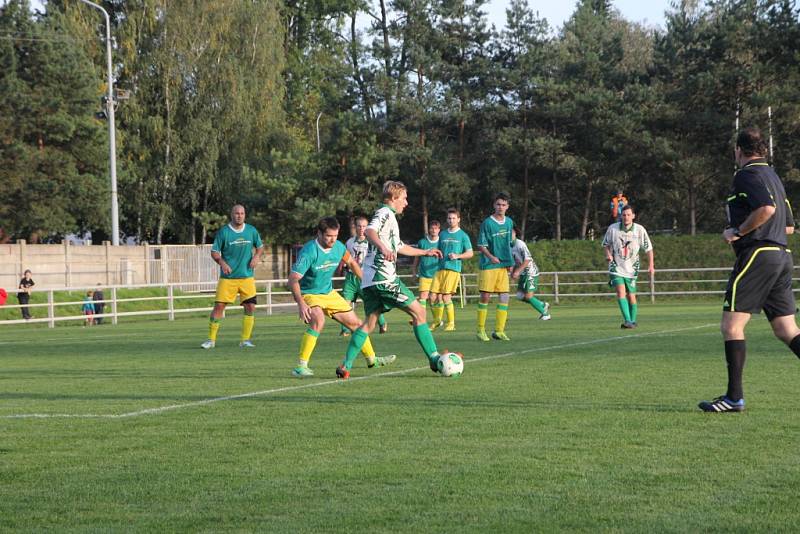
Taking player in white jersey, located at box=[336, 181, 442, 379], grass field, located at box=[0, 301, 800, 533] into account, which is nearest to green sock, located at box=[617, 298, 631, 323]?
grass field, located at box=[0, 301, 800, 533]

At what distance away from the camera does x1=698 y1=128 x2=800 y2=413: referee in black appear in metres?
8.09

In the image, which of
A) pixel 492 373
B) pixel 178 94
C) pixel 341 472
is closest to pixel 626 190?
pixel 178 94

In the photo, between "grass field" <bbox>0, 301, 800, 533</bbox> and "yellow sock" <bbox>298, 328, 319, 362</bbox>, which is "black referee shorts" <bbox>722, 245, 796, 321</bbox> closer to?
"grass field" <bbox>0, 301, 800, 533</bbox>

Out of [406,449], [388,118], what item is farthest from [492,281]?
[388,118]

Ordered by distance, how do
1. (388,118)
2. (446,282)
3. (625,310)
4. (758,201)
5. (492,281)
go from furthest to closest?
(388,118)
(446,282)
(625,310)
(492,281)
(758,201)

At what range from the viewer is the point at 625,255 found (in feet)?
65.6

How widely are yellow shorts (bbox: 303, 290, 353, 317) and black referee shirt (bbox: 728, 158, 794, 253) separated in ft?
16.9

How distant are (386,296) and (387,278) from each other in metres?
0.19

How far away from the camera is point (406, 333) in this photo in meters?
20.1

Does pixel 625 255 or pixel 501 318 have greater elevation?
pixel 625 255

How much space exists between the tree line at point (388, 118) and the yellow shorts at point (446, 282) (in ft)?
90.3

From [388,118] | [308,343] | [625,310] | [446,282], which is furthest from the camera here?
[388,118]

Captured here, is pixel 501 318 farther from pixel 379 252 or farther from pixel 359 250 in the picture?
pixel 379 252

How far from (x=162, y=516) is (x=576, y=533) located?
75.5 inches
